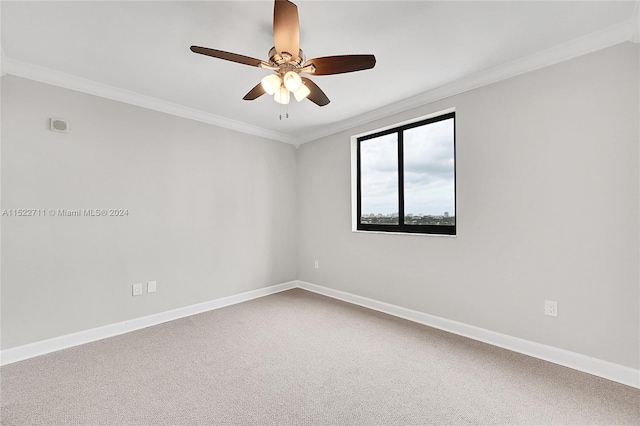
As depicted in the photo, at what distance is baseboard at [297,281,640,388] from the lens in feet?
6.48

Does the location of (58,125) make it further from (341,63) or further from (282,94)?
(341,63)

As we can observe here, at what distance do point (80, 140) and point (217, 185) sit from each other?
4.63ft

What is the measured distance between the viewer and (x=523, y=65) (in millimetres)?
2363

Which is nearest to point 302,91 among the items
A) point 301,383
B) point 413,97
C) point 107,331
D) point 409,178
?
point 413,97

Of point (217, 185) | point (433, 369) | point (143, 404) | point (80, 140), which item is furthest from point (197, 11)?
point (433, 369)

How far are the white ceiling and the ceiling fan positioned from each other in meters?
0.26

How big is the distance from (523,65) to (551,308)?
202 cm

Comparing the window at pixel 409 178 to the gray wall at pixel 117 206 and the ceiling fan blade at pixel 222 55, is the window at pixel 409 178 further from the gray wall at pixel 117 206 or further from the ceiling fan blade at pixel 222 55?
the ceiling fan blade at pixel 222 55

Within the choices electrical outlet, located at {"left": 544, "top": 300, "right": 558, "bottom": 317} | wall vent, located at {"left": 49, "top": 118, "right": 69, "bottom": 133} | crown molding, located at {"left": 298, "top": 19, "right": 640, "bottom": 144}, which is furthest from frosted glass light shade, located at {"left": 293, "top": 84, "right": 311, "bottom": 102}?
electrical outlet, located at {"left": 544, "top": 300, "right": 558, "bottom": 317}

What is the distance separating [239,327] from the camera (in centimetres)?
298

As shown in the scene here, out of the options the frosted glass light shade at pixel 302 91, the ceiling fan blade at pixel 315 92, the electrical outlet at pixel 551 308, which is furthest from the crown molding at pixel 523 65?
the electrical outlet at pixel 551 308

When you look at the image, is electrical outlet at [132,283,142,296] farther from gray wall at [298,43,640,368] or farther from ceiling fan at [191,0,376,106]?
gray wall at [298,43,640,368]

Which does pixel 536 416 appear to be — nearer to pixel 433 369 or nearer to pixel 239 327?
pixel 433 369

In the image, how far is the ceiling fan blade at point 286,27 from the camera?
1471 mm
